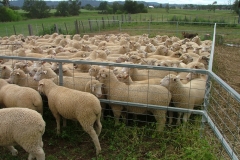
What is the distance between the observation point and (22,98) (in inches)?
219

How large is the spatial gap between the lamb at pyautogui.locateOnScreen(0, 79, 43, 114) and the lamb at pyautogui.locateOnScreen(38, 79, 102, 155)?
0.92 ft

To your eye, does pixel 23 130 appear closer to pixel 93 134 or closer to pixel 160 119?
pixel 93 134

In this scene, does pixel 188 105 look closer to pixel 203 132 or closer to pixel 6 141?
pixel 203 132

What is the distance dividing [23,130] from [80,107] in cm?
120

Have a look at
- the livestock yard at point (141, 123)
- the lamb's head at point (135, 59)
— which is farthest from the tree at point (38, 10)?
the livestock yard at point (141, 123)

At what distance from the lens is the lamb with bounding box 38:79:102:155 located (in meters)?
5.02

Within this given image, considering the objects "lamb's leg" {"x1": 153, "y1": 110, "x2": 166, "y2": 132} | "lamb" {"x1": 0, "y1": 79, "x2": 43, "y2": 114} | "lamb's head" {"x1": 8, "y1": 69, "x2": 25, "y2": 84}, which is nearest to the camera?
"lamb" {"x1": 0, "y1": 79, "x2": 43, "y2": 114}

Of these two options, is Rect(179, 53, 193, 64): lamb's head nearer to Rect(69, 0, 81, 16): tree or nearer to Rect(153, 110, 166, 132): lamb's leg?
Rect(153, 110, 166, 132): lamb's leg

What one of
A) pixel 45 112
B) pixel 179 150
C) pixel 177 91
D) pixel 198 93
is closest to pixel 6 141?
pixel 45 112

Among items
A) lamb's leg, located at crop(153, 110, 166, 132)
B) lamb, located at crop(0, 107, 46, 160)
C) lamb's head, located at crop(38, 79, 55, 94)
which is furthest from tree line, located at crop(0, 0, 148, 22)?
lamb, located at crop(0, 107, 46, 160)

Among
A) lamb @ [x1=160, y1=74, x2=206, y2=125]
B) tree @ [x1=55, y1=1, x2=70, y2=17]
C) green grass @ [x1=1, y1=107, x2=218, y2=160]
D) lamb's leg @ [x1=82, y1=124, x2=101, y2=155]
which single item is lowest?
green grass @ [x1=1, y1=107, x2=218, y2=160]

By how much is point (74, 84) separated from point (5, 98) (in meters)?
1.59

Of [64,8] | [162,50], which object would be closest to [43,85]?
[162,50]

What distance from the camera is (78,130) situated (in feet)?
19.4
